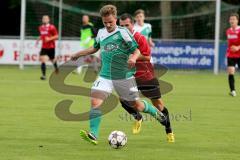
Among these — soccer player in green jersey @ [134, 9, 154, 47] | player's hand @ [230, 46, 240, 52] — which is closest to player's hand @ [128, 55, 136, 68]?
soccer player in green jersey @ [134, 9, 154, 47]

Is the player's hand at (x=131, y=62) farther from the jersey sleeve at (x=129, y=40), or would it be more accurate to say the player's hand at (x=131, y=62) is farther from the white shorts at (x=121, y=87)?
the white shorts at (x=121, y=87)

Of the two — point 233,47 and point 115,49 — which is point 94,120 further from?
point 233,47

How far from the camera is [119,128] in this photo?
11.8 metres

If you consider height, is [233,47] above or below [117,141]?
above

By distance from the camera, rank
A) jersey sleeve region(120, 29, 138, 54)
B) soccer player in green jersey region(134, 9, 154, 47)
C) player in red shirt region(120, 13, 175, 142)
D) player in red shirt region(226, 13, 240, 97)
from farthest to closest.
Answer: player in red shirt region(226, 13, 240, 97) → soccer player in green jersey region(134, 9, 154, 47) → player in red shirt region(120, 13, 175, 142) → jersey sleeve region(120, 29, 138, 54)

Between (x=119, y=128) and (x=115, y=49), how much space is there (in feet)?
6.89

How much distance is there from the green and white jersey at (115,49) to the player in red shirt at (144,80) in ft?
1.30

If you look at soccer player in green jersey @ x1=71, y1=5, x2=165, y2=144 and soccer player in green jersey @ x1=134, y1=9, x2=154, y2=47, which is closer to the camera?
soccer player in green jersey @ x1=71, y1=5, x2=165, y2=144

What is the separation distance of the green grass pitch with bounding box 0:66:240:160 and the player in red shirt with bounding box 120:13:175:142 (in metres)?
0.28

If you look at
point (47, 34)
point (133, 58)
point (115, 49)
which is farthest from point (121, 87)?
point (47, 34)

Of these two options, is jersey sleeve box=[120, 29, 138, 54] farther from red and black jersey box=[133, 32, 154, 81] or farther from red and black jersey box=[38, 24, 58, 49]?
red and black jersey box=[38, 24, 58, 49]

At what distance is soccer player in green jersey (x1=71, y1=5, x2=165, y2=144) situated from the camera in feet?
32.3

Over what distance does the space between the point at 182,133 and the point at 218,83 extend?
39.9 feet

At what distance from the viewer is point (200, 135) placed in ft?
36.3
